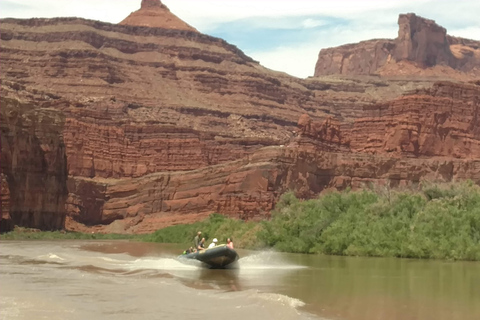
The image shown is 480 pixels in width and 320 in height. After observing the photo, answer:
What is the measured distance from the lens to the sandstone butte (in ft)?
243

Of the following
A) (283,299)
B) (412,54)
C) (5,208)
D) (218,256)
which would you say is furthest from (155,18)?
(283,299)

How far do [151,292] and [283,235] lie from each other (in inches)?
940

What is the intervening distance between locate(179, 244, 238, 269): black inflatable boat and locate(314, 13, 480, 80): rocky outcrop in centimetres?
12963

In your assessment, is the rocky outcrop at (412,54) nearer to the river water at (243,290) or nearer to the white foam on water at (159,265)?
the white foam on water at (159,265)

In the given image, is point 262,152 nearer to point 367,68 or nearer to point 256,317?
point 256,317

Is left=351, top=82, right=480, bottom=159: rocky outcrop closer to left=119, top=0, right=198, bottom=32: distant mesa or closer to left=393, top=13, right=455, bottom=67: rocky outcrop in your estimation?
left=393, top=13, right=455, bottom=67: rocky outcrop

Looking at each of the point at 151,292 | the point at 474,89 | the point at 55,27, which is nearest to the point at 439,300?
the point at 151,292

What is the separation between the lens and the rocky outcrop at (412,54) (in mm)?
160750

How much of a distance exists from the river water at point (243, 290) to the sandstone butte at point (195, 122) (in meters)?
33.8

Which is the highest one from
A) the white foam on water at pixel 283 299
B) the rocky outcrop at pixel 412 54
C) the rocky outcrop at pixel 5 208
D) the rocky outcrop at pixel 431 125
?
the rocky outcrop at pixel 412 54

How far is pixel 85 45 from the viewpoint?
141500 mm

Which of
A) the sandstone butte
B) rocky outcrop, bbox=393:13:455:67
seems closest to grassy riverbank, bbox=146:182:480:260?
the sandstone butte

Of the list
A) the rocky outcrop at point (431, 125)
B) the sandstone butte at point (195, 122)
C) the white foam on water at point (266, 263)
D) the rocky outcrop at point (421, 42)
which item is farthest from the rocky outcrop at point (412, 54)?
the white foam on water at point (266, 263)

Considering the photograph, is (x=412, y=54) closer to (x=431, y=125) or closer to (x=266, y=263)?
A: (x=431, y=125)
